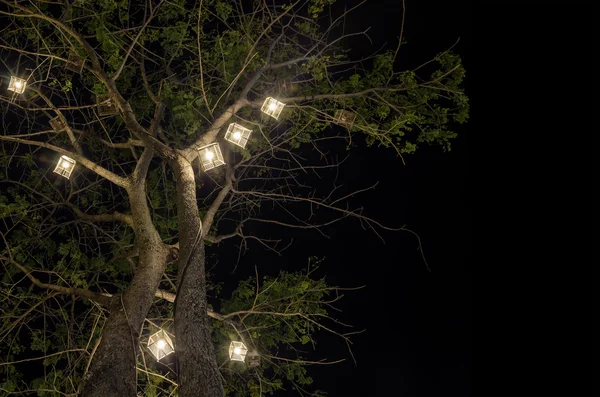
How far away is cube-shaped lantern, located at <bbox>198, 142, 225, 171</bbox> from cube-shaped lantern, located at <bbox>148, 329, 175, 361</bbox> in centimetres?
150

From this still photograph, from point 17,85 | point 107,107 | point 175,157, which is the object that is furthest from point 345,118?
point 17,85

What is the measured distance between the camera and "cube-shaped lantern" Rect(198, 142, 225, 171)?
418cm

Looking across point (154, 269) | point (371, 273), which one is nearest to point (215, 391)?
point (154, 269)

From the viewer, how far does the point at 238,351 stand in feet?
15.2

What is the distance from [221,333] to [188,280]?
2.97 metres

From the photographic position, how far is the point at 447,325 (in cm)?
880

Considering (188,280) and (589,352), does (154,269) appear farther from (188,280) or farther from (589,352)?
(589,352)

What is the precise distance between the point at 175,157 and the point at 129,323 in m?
1.47

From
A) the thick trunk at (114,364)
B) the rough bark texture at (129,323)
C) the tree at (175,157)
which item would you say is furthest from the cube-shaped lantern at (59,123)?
the thick trunk at (114,364)

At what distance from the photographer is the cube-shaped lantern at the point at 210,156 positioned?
418 centimetres

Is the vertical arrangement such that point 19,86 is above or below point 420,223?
below

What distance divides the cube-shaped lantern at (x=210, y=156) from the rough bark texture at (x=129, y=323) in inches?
27.9

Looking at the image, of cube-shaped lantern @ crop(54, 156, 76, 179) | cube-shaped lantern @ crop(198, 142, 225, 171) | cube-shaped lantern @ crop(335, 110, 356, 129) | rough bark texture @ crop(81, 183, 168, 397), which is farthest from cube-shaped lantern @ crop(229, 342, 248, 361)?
cube-shaped lantern @ crop(335, 110, 356, 129)

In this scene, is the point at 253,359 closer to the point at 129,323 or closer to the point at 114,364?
the point at 129,323
